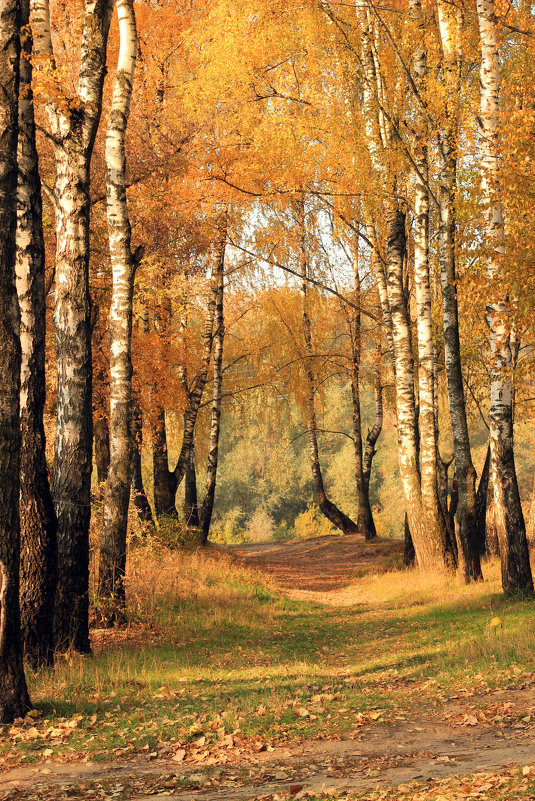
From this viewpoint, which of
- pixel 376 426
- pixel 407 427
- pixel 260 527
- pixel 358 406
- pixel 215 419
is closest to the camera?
pixel 407 427

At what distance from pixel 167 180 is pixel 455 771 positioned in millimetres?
15767

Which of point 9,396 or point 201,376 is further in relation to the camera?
point 201,376

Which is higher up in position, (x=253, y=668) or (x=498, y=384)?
(x=498, y=384)

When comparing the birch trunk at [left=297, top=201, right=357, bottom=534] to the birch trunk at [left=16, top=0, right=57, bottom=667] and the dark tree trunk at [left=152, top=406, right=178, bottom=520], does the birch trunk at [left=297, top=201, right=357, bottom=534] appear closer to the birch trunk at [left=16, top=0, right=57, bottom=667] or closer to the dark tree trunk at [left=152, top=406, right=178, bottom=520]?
the dark tree trunk at [left=152, top=406, right=178, bottom=520]

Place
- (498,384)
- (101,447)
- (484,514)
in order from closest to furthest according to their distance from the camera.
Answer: (498,384), (101,447), (484,514)

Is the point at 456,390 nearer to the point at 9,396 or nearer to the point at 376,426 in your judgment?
the point at 9,396

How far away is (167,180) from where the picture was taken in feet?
59.3

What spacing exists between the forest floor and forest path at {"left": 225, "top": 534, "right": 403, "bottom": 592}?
4683 mm

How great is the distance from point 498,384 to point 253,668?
5.65 m

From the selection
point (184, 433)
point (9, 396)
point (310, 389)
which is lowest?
point (9, 396)

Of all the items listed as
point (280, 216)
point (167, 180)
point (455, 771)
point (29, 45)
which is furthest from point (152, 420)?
point (455, 771)

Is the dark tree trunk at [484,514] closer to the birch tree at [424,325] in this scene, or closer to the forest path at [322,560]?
the forest path at [322,560]

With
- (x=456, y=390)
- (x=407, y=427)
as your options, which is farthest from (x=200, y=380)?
(x=456, y=390)

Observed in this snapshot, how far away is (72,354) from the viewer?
885 centimetres
